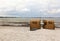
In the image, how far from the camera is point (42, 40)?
7.14 meters

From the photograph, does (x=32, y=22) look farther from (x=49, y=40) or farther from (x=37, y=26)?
(x=49, y=40)

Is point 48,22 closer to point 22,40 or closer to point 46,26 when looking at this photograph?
point 46,26

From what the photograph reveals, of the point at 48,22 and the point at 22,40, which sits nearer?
the point at 22,40

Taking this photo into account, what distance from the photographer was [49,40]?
710 cm

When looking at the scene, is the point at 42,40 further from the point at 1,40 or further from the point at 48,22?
the point at 48,22

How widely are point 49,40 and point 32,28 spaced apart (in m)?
5.03

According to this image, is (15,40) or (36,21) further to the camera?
(36,21)

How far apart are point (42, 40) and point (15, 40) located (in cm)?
124

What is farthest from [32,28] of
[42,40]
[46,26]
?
[42,40]

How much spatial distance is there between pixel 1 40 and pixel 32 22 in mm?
5435

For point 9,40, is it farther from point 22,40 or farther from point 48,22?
point 48,22

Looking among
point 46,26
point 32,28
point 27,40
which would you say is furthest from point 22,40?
point 46,26

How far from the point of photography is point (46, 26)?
41.6ft

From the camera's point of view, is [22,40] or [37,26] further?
[37,26]
